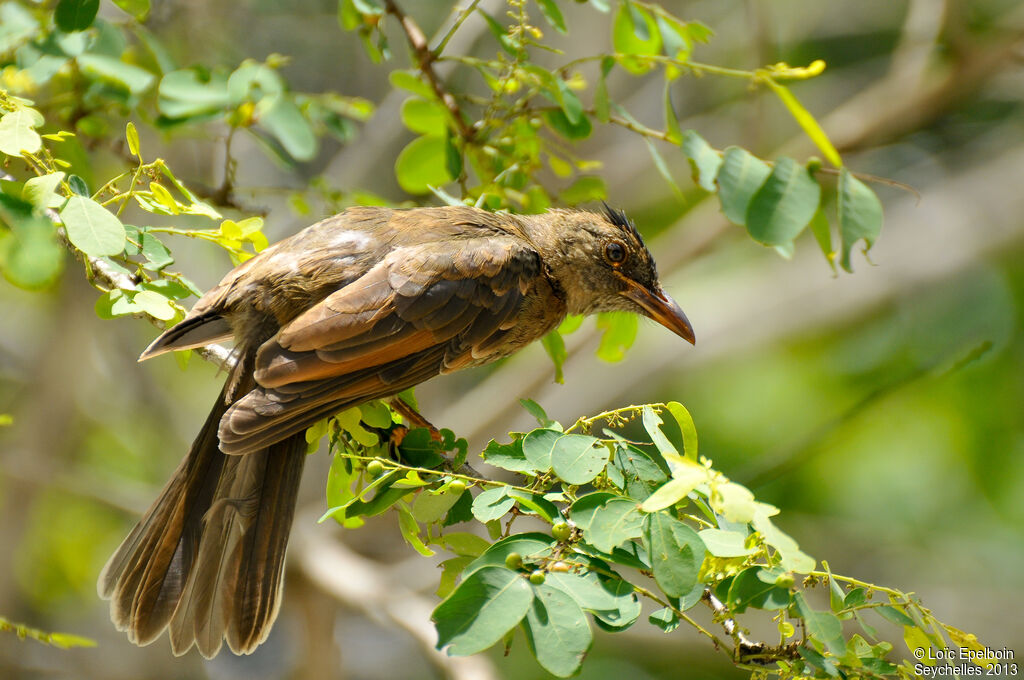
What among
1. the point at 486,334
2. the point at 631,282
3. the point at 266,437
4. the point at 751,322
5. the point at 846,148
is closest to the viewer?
the point at 266,437

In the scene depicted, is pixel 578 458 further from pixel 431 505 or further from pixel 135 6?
pixel 135 6

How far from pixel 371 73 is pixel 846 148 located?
435cm

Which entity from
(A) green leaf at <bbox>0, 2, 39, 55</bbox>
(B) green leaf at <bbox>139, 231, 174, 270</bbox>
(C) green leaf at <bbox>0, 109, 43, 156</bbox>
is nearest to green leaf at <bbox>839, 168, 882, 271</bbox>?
(B) green leaf at <bbox>139, 231, 174, 270</bbox>

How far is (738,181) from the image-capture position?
3104mm

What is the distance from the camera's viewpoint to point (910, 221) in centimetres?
880

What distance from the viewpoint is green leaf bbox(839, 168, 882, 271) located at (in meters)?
2.96

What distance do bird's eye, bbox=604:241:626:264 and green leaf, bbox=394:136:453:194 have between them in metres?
0.77

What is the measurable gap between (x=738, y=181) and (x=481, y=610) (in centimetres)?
176

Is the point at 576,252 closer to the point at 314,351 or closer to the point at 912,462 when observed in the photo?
the point at 314,351

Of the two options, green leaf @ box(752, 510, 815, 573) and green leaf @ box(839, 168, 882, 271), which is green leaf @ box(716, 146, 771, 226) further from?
green leaf @ box(752, 510, 815, 573)

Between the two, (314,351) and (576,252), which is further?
(576,252)

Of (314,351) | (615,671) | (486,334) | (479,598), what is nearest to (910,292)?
(615,671)

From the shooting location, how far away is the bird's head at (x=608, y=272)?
160 inches

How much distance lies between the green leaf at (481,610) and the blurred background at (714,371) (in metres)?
4.19
